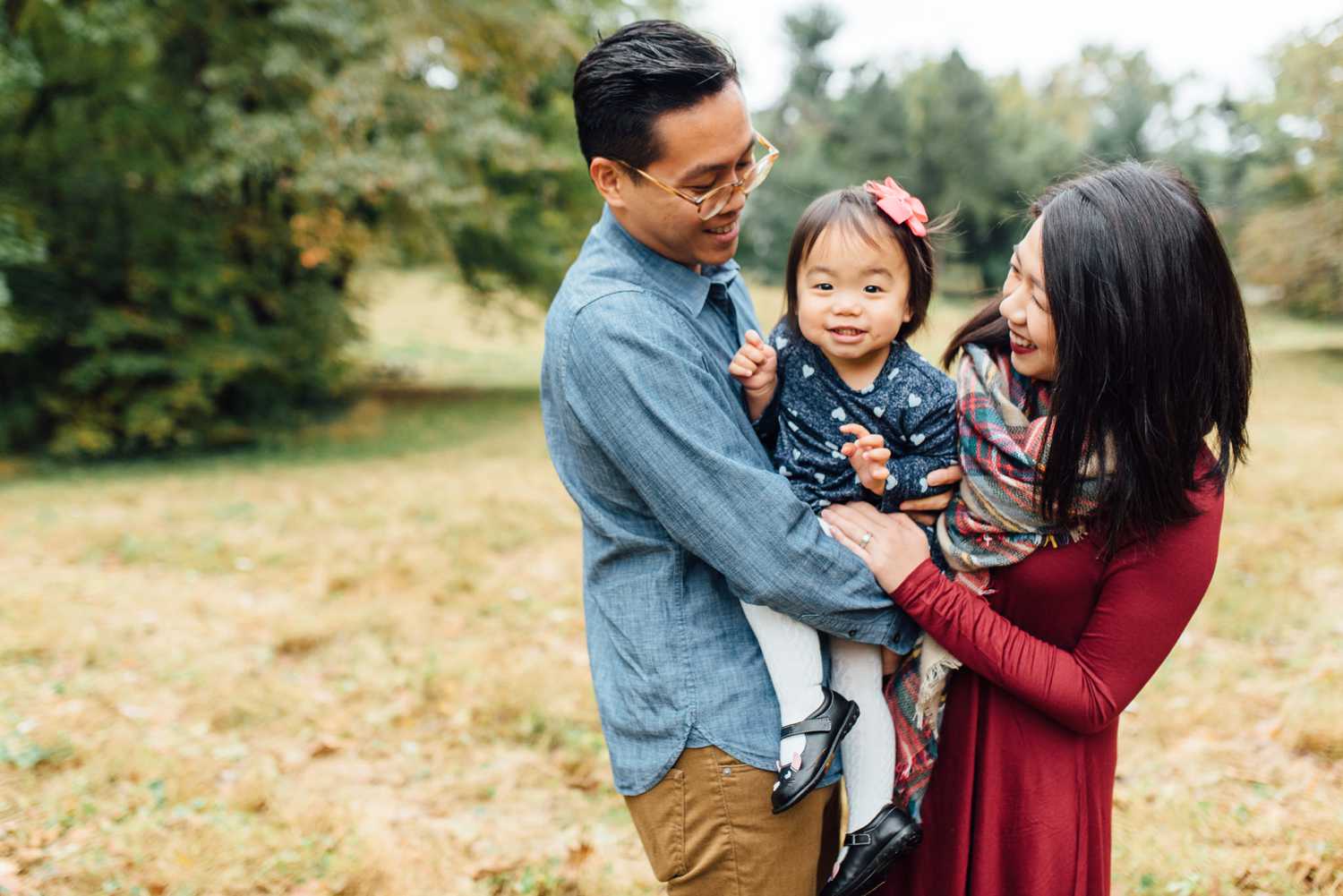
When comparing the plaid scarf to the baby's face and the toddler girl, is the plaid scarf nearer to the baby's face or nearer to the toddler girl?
the toddler girl

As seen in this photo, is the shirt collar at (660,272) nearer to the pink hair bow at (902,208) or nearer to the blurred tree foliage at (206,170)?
the pink hair bow at (902,208)

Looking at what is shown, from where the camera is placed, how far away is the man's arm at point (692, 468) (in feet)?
5.71

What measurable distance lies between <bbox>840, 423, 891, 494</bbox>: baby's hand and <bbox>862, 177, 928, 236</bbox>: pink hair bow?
0.44 m

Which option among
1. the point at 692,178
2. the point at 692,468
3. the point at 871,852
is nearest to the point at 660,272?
the point at 692,178

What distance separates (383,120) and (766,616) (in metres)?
10.4

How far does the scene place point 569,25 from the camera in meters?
14.0

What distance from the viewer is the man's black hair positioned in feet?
6.16

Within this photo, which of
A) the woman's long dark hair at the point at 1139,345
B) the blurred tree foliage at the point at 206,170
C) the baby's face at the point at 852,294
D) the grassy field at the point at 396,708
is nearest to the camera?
the woman's long dark hair at the point at 1139,345

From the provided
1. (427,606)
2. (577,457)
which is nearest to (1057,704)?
(577,457)

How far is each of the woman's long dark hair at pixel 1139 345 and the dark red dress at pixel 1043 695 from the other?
0.09 metres

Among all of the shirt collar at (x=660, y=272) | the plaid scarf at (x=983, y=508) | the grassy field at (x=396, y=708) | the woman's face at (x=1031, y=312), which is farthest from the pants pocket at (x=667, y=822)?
the grassy field at (x=396, y=708)

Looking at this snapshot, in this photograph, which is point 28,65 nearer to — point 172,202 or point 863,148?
point 172,202

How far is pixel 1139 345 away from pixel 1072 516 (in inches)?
13.0

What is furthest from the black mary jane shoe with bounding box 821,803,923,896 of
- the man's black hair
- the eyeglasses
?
the man's black hair
